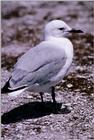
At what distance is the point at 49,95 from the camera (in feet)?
22.0

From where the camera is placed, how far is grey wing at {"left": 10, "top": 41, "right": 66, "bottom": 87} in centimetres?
549

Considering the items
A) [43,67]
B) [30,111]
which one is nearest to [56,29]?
[43,67]

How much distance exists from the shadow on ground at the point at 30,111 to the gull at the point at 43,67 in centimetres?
30

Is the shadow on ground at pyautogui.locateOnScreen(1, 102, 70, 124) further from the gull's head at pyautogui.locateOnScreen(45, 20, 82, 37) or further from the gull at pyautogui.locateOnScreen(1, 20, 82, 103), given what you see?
the gull's head at pyautogui.locateOnScreen(45, 20, 82, 37)

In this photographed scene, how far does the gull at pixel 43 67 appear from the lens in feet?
17.9

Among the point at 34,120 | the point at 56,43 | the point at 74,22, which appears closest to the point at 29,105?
the point at 34,120

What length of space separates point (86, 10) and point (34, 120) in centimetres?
589

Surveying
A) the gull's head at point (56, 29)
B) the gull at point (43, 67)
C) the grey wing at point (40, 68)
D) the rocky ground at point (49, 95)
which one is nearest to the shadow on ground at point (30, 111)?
the rocky ground at point (49, 95)

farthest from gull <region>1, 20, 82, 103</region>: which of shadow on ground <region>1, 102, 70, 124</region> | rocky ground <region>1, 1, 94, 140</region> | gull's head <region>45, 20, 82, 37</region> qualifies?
rocky ground <region>1, 1, 94, 140</region>

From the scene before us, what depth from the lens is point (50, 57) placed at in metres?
5.67

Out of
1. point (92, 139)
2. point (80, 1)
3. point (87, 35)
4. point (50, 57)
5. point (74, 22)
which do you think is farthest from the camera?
point (80, 1)

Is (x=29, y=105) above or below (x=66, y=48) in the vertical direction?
below

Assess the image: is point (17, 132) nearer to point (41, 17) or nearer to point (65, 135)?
point (65, 135)

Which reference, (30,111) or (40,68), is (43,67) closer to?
(40,68)
